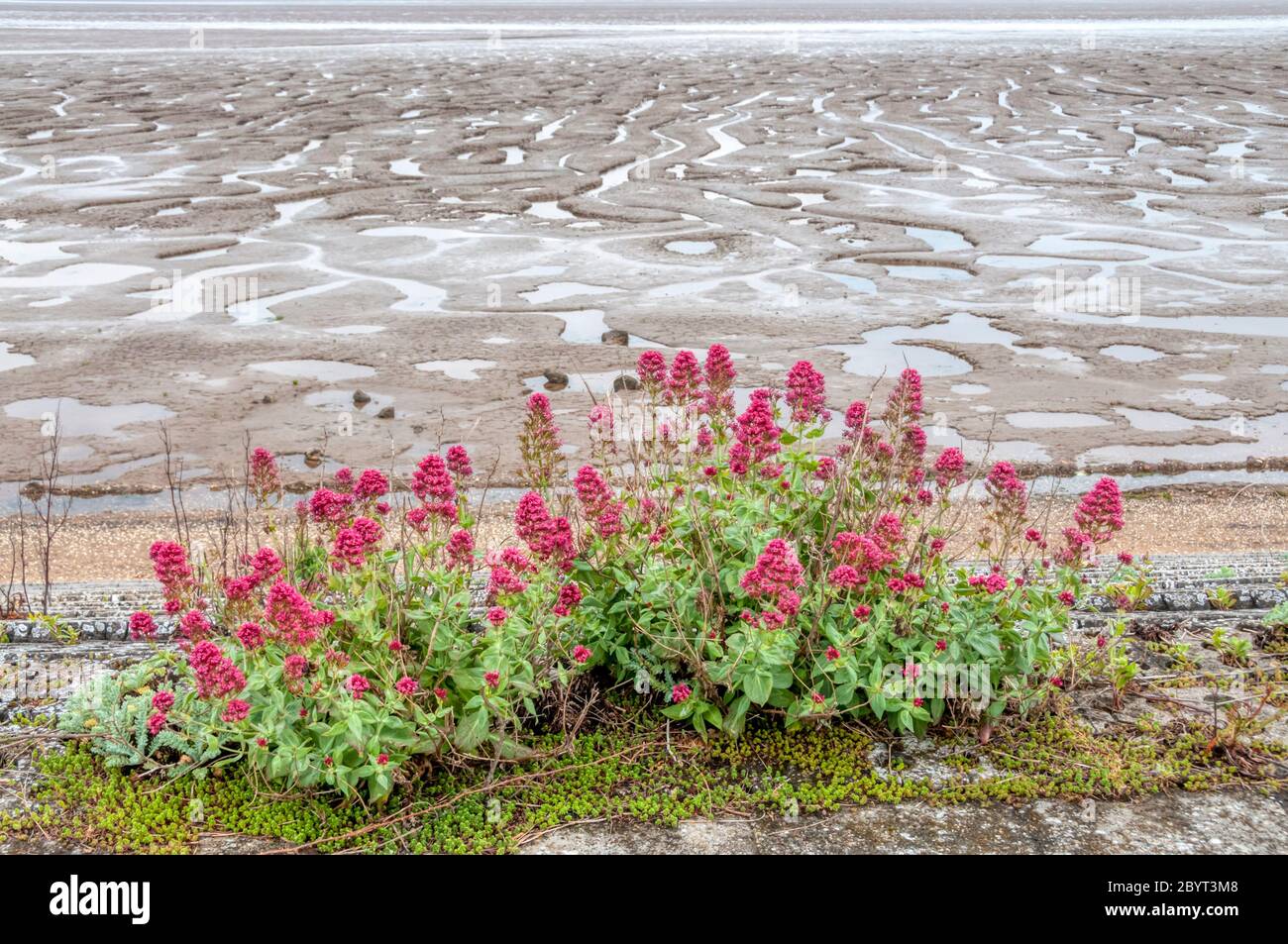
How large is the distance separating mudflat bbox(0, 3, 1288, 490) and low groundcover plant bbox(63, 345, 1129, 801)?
736mm

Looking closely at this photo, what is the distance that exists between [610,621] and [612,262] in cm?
773

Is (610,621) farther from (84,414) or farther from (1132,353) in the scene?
(1132,353)

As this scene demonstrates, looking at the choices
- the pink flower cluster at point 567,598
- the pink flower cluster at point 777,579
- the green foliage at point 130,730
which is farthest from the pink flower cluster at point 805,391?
the green foliage at point 130,730

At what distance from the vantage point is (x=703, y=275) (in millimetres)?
10500

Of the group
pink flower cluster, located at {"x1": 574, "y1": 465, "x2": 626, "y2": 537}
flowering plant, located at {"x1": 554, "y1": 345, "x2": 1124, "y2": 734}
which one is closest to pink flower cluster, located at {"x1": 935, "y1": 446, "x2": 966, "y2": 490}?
flowering plant, located at {"x1": 554, "y1": 345, "x2": 1124, "y2": 734}

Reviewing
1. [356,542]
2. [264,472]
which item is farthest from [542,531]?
[264,472]

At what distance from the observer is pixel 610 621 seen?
11.4 ft

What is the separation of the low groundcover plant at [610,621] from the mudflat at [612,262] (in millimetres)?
736

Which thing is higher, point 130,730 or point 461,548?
point 461,548

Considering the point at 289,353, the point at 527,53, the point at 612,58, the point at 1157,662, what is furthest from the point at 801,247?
the point at 527,53

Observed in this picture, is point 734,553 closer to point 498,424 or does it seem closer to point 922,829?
point 922,829

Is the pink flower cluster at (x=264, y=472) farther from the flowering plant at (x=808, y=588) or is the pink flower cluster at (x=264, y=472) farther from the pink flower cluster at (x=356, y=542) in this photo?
the flowering plant at (x=808, y=588)

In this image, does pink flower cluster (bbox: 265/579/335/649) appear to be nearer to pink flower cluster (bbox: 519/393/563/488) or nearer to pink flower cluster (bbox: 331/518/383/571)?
pink flower cluster (bbox: 331/518/383/571)

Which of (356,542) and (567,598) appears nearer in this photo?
(356,542)
